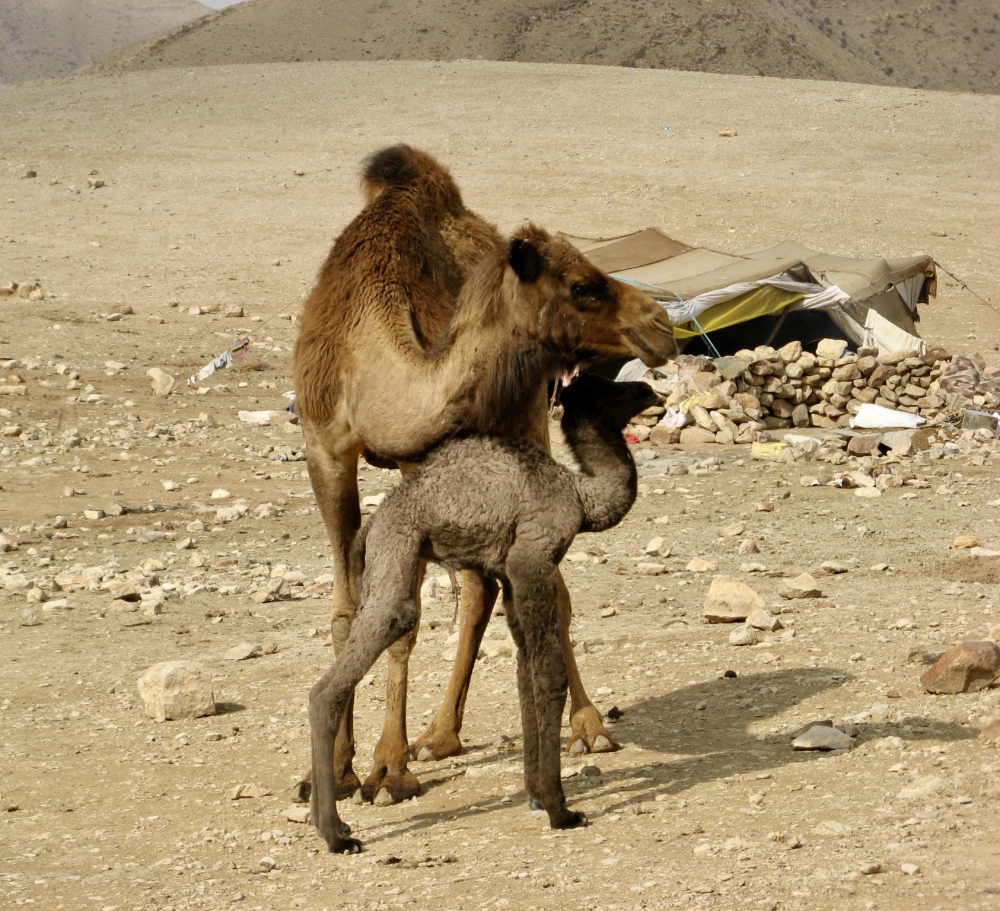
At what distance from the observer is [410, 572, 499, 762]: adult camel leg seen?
6484mm

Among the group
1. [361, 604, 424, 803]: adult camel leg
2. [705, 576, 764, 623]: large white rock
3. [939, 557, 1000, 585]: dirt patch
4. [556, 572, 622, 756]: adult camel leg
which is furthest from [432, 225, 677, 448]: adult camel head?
[939, 557, 1000, 585]: dirt patch

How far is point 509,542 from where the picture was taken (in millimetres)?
5359

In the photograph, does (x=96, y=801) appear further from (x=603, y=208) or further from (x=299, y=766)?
(x=603, y=208)

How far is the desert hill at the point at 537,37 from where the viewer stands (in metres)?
61.0

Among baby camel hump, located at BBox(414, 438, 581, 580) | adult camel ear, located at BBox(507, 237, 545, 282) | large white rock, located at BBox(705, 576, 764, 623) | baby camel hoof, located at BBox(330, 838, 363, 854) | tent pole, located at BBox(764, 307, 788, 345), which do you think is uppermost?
adult camel ear, located at BBox(507, 237, 545, 282)

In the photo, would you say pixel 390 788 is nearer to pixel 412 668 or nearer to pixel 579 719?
pixel 579 719

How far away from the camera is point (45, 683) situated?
25.2 ft

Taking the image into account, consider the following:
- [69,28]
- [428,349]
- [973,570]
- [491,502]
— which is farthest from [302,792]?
[69,28]

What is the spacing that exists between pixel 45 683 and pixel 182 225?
21116mm

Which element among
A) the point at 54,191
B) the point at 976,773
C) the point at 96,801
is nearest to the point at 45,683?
the point at 96,801

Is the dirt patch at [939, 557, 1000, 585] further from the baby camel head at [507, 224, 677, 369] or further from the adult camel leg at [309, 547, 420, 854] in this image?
the adult camel leg at [309, 547, 420, 854]

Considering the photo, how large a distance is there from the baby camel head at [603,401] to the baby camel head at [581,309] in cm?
22

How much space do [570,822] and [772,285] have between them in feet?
40.5

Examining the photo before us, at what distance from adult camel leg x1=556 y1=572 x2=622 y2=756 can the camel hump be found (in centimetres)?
196
